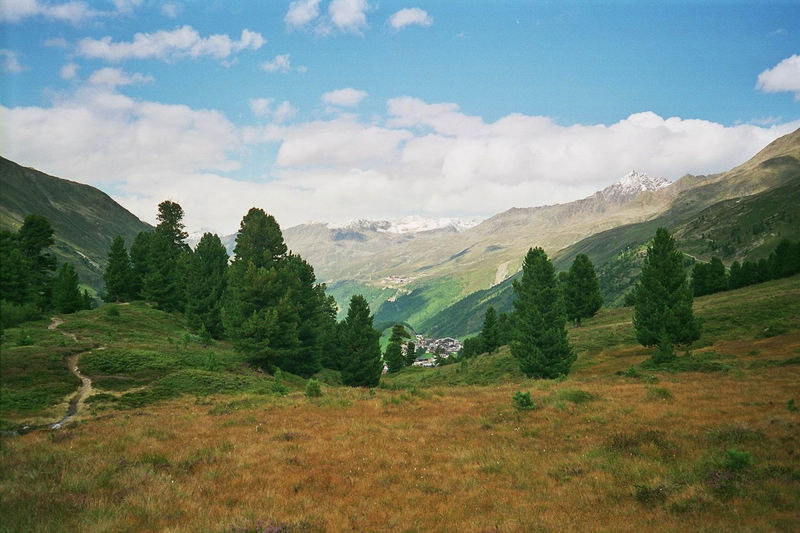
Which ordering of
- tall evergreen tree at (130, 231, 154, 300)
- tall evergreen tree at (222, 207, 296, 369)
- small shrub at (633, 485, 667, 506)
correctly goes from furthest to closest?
tall evergreen tree at (130, 231, 154, 300)
tall evergreen tree at (222, 207, 296, 369)
small shrub at (633, 485, 667, 506)

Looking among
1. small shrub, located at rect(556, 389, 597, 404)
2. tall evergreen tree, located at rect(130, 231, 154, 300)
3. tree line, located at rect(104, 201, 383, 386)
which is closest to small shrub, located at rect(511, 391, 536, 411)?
small shrub, located at rect(556, 389, 597, 404)

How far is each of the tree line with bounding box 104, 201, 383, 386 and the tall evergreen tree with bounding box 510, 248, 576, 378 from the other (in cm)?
1882

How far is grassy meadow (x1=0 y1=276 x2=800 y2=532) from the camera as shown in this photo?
8.59m

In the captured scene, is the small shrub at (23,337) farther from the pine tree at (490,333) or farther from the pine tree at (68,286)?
the pine tree at (490,333)

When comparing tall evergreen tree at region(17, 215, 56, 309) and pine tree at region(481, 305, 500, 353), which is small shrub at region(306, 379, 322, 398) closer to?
tall evergreen tree at region(17, 215, 56, 309)

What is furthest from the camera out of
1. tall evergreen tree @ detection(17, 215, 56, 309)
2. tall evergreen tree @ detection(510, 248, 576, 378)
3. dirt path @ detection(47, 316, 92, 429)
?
tall evergreen tree @ detection(510, 248, 576, 378)

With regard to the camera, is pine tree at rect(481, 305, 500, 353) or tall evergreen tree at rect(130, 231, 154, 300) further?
pine tree at rect(481, 305, 500, 353)

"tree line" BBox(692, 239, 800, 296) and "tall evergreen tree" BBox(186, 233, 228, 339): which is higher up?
"tall evergreen tree" BBox(186, 233, 228, 339)

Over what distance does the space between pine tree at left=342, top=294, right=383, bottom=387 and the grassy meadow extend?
976 inches

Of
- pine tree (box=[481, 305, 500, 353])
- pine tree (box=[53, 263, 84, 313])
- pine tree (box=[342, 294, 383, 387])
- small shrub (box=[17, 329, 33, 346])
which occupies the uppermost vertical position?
pine tree (box=[53, 263, 84, 313])

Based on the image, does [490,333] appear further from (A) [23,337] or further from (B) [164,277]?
(A) [23,337]

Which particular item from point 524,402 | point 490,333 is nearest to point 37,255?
point 524,402

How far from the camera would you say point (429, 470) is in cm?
1264

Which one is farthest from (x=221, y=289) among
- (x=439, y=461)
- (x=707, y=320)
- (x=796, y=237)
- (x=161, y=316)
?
(x=796, y=237)
